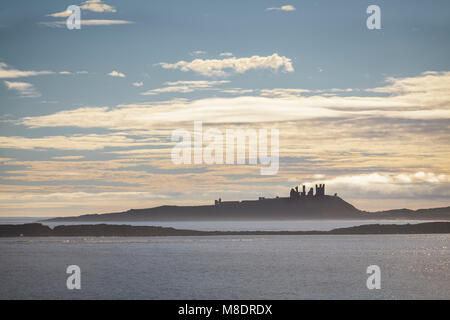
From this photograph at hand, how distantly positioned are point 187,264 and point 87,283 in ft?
87.1

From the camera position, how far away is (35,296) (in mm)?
58094
